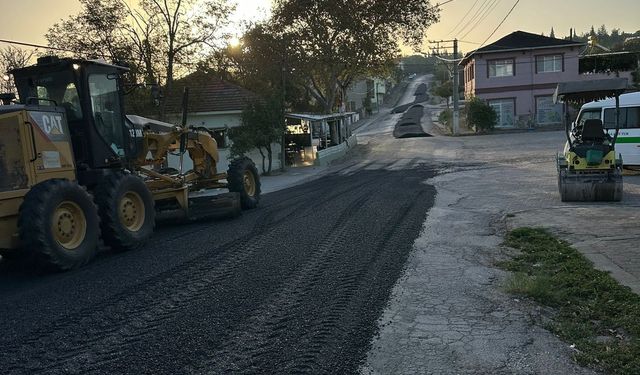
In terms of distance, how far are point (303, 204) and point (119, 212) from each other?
6033 millimetres

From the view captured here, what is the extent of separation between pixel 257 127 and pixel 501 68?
1181 inches

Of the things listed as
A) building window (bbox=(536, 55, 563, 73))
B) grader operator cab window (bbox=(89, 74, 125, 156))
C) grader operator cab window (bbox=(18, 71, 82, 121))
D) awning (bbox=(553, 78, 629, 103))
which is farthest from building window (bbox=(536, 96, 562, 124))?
grader operator cab window (bbox=(18, 71, 82, 121))

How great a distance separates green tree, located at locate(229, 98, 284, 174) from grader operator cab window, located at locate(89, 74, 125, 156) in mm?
15360

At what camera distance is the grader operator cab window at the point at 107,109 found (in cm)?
964

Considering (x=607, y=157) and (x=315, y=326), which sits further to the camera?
(x=607, y=157)

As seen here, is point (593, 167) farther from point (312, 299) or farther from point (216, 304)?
point (216, 304)

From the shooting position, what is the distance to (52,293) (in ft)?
22.2

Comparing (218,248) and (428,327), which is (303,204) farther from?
(428,327)

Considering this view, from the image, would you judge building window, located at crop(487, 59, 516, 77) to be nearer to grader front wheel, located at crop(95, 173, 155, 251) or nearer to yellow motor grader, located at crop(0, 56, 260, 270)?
yellow motor grader, located at crop(0, 56, 260, 270)

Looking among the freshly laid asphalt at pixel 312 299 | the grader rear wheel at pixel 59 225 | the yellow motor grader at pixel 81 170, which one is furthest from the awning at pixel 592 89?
the grader rear wheel at pixel 59 225

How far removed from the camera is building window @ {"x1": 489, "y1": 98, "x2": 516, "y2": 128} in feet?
160

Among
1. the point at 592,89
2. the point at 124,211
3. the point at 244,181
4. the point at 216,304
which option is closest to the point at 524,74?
the point at 592,89

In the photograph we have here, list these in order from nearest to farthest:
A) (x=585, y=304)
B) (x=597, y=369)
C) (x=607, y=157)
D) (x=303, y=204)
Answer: (x=597, y=369) → (x=585, y=304) → (x=607, y=157) → (x=303, y=204)

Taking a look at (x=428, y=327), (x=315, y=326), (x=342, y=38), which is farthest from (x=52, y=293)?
(x=342, y=38)
